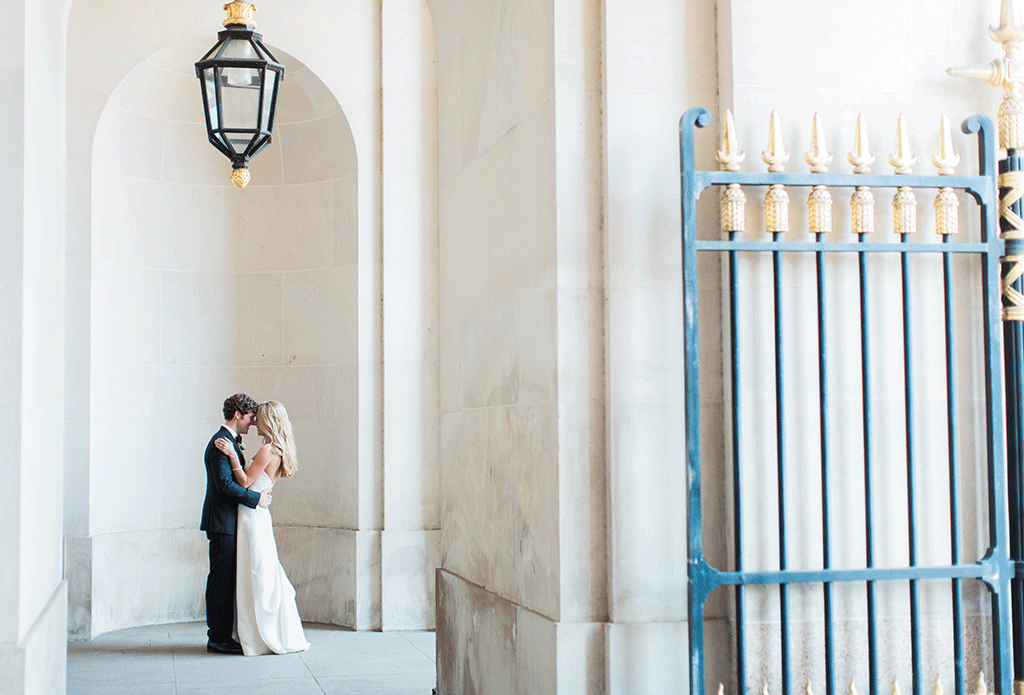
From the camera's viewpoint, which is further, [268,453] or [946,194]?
[268,453]

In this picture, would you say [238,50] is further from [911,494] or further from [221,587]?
[911,494]

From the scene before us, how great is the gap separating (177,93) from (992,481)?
305 inches

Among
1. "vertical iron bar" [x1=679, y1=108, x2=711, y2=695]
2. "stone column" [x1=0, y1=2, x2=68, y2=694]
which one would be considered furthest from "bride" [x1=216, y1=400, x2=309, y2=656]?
"vertical iron bar" [x1=679, y1=108, x2=711, y2=695]

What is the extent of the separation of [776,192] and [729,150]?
0.71 feet

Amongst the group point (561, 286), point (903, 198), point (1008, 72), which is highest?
point (1008, 72)

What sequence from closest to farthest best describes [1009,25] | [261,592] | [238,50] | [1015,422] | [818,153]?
[818,153], [1015,422], [1009,25], [238,50], [261,592]

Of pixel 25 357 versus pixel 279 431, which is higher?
pixel 25 357

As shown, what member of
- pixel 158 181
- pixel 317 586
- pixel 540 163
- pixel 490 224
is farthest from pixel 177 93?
pixel 540 163

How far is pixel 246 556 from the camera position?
7949 mm

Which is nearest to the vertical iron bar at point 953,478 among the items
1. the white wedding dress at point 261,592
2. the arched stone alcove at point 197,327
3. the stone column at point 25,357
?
the stone column at point 25,357

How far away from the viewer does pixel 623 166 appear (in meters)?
3.96

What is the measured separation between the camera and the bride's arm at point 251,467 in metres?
7.98

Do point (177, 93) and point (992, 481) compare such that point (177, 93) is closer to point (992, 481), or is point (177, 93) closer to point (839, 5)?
point (839, 5)

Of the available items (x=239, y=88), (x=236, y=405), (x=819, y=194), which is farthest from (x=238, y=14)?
(x=819, y=194)
